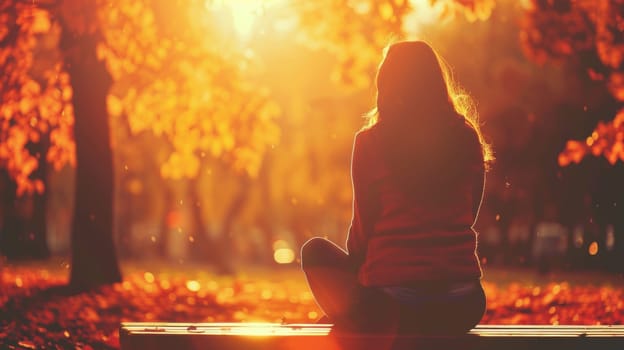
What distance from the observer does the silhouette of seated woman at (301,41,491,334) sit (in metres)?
4.58

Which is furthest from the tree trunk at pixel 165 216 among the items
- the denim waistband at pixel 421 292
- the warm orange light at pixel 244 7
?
the denim waistband at pixel 421 292

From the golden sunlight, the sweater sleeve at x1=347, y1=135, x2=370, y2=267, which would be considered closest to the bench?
the sweater sleeve at x1=347, y1=135, x2=370, y2=267

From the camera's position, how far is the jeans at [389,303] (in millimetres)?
4578

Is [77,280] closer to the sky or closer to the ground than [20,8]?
closer to the ground

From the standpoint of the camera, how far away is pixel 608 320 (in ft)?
32.9

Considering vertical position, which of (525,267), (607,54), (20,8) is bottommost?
(525,267)

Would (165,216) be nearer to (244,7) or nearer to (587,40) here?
(244,7)

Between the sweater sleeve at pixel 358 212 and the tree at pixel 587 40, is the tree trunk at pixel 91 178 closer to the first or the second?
the tree at pixel 587 40

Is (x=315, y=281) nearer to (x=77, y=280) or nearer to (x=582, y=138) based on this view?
(x=77, y=280)

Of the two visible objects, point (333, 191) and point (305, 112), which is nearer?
point (305, 112)

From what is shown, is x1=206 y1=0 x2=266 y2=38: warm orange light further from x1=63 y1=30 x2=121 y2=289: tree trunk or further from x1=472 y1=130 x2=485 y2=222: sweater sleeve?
x1=472 y1=130 x2=485 y2=222: sweater sleeve

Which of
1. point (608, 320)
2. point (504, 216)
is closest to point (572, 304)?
point (608, 320)

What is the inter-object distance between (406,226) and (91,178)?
31.5 feet

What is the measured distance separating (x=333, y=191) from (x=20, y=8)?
30.6 meters
